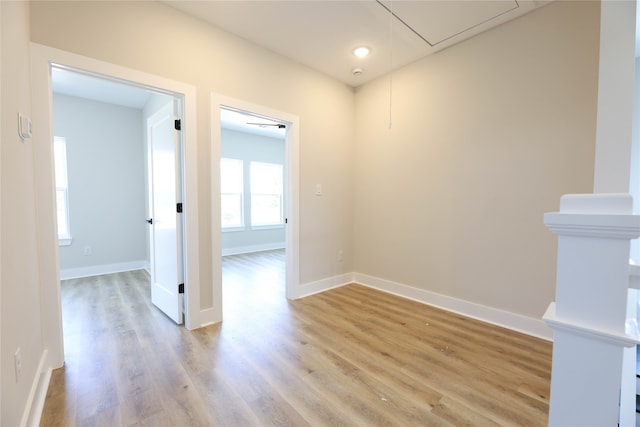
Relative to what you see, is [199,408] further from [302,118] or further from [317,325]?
[302,118]

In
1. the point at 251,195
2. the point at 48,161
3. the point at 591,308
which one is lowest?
the point at 591,308

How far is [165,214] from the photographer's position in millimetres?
2781

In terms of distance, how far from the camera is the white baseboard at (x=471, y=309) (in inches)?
94.3

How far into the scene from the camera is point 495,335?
7.92 feet

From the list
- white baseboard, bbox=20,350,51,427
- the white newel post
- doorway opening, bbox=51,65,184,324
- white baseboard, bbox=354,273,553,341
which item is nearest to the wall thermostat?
white baseboard, bbox=20,350,51,427

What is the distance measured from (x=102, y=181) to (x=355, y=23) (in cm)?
442

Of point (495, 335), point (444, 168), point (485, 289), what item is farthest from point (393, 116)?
point (495, 335)

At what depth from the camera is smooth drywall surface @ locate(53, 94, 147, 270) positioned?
421cm

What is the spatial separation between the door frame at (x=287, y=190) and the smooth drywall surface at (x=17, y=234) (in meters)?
1.18

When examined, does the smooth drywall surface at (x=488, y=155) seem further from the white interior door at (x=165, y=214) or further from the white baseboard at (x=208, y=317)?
the white interior door at (x=165, y=214)

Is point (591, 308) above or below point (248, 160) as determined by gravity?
below

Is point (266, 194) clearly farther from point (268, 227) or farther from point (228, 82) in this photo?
point (228, 82)

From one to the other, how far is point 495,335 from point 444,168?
1639mm

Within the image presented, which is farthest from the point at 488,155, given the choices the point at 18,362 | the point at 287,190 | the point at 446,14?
the point at 18,362
